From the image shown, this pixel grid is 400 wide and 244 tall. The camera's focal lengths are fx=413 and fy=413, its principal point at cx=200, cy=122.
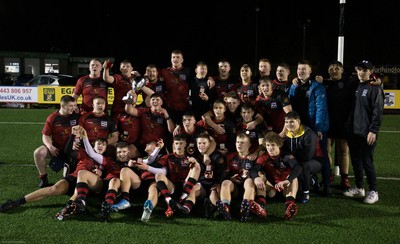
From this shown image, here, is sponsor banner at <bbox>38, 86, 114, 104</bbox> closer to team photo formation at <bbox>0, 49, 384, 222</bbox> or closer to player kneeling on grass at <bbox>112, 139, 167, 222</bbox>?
team photo formation at <bbox>0, 49, 384, 222</bbox>

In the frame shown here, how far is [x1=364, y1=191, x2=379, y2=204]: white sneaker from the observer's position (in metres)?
5.04

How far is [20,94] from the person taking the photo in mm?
16219

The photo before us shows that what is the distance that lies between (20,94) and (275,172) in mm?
13925

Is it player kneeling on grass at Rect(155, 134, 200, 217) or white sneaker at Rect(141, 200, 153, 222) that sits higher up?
player kneeling on grass at Rect(155, 134, 200, 217)

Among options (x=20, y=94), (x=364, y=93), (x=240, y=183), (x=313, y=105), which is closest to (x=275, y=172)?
(x=240, y=183)

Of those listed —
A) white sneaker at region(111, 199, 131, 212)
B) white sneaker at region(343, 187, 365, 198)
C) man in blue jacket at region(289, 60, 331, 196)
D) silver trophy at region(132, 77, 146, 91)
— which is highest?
silver trophy at region(132, 77, 146, 91)

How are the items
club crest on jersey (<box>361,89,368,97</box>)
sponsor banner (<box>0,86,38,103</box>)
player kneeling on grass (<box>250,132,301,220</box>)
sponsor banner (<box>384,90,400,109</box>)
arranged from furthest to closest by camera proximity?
sponsor banner (<box>0,86,38,103</box>), sponsor banner (<box>384,90,400,109</box>), club crest on jersey (<box>361,89,368,97</box>), player kneeling on grass (<box>250,132,301,220</box>)

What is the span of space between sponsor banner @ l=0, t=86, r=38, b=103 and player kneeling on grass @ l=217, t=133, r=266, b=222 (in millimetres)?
13089

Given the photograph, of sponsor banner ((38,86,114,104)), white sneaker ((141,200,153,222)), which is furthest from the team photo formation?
sponsor banner ((38,86,114,104))

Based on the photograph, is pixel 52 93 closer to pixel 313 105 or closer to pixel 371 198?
pixel 313 105

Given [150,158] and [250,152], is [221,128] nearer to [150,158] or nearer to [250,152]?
[250,152]

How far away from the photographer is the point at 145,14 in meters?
38.7

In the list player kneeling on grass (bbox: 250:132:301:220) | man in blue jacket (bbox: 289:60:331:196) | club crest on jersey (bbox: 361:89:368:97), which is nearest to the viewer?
player kneeling on grass (bbox: 250:132:301:220)

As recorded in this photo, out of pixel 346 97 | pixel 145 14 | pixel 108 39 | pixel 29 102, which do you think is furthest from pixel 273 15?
pixel 346 97
